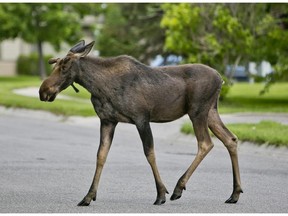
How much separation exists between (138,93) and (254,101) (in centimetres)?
2837

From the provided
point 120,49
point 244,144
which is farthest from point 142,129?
point 120,49

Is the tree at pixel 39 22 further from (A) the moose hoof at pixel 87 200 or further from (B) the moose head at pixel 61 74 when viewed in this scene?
(A) the moose hoof at pixel 87 200

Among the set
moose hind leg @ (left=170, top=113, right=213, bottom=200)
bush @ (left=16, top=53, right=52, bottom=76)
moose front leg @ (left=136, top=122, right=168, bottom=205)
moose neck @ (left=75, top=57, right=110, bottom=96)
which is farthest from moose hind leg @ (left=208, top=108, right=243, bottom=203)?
bush @ (left=16, top=53, right=52, bottom=76)

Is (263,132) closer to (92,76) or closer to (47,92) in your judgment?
(92,76)

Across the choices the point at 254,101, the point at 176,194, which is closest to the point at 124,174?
the point at 176,194

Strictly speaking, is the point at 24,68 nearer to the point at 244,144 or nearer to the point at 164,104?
the point at 244,144

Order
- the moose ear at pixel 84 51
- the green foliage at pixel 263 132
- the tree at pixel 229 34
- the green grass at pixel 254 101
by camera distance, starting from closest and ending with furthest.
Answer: the moose ear at pixel 84 51
the green foliage at pixel 263 132
the green grass at pixel 254 101
the tree at pixel 229 34

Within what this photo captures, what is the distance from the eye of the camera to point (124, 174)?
14.4 metres

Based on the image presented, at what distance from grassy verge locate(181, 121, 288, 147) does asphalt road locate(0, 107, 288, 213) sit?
0.73 ft

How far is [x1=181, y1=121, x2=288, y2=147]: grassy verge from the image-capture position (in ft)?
62.9

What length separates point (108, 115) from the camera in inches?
403

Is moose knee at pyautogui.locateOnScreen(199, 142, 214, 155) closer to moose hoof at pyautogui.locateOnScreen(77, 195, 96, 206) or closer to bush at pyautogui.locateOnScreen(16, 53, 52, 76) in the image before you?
moose hoof at pyautogui.locateOnScreen(77, 195, 96, 206)

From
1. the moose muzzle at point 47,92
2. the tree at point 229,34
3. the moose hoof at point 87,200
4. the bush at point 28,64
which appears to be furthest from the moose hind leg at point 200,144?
the bush at point 28,64

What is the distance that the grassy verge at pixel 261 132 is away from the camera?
62.9 ft
